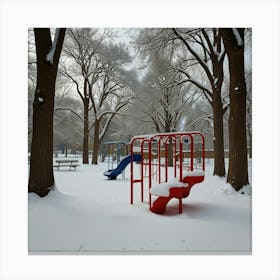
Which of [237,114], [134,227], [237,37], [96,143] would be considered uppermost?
[237,37]

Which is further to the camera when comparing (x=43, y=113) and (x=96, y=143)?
(x=96, y=143)

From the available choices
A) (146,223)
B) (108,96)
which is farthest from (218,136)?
(108,96)

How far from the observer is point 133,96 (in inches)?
314

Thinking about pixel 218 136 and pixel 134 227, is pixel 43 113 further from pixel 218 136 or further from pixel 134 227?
pixel 218 136

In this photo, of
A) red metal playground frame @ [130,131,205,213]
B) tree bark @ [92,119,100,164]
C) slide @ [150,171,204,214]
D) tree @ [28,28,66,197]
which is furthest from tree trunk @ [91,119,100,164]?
slide @ [150,171,204,214]

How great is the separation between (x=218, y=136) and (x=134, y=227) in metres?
2.91

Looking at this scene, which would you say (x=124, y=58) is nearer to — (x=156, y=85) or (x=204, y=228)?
(x=156, y=85)

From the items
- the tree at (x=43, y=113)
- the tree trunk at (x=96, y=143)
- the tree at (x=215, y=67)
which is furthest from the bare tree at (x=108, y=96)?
the tree at (x=43, y=113)

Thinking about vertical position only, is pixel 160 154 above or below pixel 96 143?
below

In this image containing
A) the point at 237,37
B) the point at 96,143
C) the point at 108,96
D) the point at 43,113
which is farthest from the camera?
the point at 108,96

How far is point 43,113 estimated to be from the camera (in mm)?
3215

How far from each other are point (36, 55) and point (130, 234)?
7.59 feet
